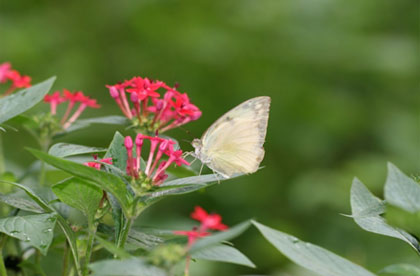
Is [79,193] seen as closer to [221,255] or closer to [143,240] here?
[143,240]

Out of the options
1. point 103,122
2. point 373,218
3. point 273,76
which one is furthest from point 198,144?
point 273,76

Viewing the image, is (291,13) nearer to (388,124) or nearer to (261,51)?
(261,51)

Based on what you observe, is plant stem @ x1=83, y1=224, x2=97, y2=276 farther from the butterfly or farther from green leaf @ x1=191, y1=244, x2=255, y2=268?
the butterfly

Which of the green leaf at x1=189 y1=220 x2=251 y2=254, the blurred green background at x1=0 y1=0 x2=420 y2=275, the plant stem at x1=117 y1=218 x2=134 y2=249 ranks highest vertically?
the green leaf at x1=189 y1=220 x2=251 y2=254

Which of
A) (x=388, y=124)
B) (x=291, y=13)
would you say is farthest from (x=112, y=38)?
(x=388, y=124)

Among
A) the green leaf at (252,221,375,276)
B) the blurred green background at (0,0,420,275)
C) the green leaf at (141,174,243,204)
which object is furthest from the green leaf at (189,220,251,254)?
the blurred green background at (0,0,420,275)
